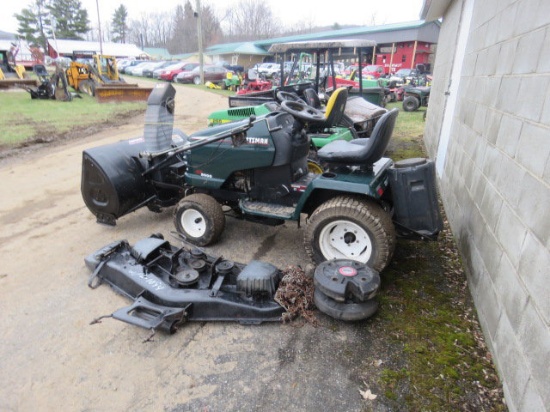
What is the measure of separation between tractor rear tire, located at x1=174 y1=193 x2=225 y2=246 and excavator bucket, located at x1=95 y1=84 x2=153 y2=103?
12.5m

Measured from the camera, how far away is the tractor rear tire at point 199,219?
366 cm

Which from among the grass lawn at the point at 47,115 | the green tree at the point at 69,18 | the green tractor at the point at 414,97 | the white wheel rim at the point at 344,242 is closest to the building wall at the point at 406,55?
the green tractor at the point at 414,97

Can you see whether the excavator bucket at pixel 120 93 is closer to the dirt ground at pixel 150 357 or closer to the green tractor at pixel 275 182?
the green tractor at pixel 275 182

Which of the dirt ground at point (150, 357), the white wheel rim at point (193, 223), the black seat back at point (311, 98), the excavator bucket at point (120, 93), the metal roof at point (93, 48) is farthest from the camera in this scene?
the metal roof at point (93, 48)

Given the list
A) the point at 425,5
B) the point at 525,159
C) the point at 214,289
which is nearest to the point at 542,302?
the point at 525,159

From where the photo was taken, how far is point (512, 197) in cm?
224

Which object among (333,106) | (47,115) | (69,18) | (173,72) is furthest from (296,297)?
(69,18)

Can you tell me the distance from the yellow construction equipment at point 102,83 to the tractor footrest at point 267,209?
12873 millimetres

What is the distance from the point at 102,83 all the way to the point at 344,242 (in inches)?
658

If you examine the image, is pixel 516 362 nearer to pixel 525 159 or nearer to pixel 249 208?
pixel 525 159

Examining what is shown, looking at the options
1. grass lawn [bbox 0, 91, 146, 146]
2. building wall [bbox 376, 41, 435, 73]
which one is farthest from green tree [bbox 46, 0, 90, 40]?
grass lawn [bbox 0, 91, 146, 146]

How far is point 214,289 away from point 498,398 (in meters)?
1.86

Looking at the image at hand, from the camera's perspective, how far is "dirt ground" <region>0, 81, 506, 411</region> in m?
2.07

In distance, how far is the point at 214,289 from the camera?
8.93 ft
